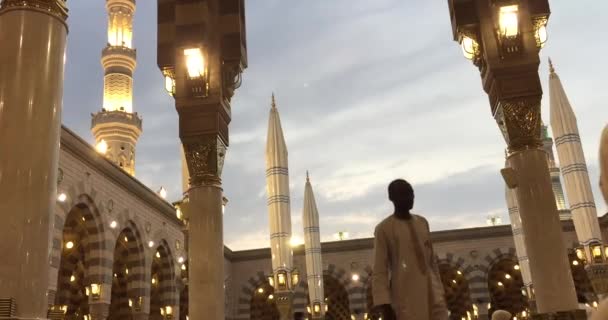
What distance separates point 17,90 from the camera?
14.7ft

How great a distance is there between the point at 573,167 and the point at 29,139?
18.6 m

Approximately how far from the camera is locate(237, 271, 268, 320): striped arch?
101ft

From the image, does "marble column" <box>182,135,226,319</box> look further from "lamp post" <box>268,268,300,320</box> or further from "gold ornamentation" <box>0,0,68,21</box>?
"lamp post" <box>268,268,300,320</box>

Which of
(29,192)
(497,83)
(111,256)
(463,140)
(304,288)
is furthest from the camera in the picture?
(463,140)

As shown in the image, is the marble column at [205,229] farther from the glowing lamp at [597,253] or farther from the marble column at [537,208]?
the glowing lamp at [597,253]

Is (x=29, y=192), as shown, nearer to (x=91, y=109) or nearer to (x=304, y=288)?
(x=304, y=288)

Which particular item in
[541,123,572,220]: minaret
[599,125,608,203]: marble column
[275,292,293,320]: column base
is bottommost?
[599,125,608,203]: marble column

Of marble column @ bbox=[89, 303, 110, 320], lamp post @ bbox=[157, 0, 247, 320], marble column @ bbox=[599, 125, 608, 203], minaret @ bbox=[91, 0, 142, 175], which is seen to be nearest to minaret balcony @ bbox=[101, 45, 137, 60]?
minaret @ bbox=[91, 0, 142, 175]

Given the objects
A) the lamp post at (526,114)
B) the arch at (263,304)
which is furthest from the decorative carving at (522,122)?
the arch at (263,304)

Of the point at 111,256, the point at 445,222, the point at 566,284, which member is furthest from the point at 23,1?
the point at 445,222

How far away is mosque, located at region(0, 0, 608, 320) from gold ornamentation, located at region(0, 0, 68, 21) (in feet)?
7.20

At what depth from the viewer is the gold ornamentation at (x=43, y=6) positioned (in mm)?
4656

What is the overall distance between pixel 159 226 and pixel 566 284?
17.7 metres

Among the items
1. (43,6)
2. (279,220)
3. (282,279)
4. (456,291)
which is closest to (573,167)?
(279,220)
